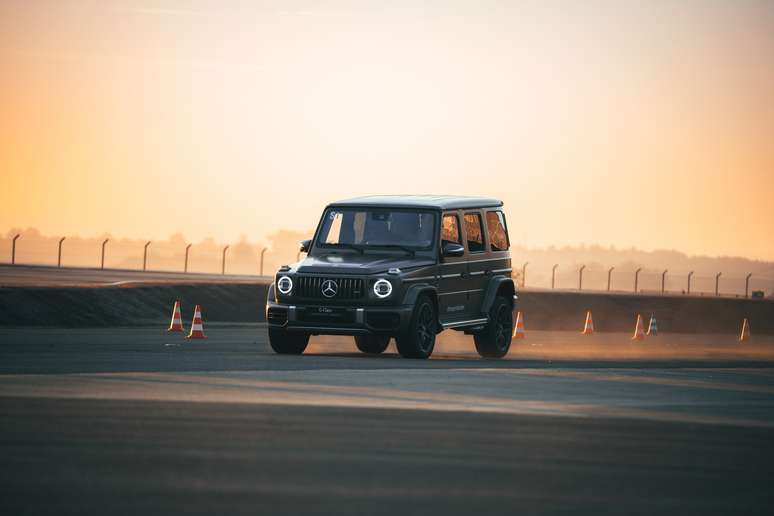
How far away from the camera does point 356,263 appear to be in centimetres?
2039

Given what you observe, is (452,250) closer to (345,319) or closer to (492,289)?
(492,289)

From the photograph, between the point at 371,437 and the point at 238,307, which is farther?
the point at 238,307

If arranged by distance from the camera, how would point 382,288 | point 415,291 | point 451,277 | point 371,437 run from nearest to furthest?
point 371,437
point 382,288
point 415,291
point 451,277

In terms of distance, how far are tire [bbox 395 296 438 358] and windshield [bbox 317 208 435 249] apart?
37.8 inches

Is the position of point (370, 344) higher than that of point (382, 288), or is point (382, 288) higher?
point (382, 288)

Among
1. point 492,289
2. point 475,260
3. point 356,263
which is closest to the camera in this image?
point 356,263

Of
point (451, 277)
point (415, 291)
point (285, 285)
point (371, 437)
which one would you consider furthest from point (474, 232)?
point (371, 437)

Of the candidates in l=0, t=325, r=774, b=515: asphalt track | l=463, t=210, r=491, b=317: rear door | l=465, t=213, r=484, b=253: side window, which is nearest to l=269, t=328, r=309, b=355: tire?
l=0, t=325, r=774, b=515: asphalt track

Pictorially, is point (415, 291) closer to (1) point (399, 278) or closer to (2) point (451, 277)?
(1) point (399, 278)

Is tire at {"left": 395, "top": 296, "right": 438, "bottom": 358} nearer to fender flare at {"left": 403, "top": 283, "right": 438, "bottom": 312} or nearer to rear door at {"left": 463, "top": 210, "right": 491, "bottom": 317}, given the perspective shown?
fender flare at {"left": 403, "top": 283, "right": 438, "bottom": 312}

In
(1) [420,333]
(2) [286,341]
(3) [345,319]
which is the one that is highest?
(3) [345,319]

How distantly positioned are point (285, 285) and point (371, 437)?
9.69m

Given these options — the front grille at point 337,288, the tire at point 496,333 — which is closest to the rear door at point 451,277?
the tire at point 496,333

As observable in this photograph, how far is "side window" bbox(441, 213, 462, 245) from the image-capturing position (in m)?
21.3
